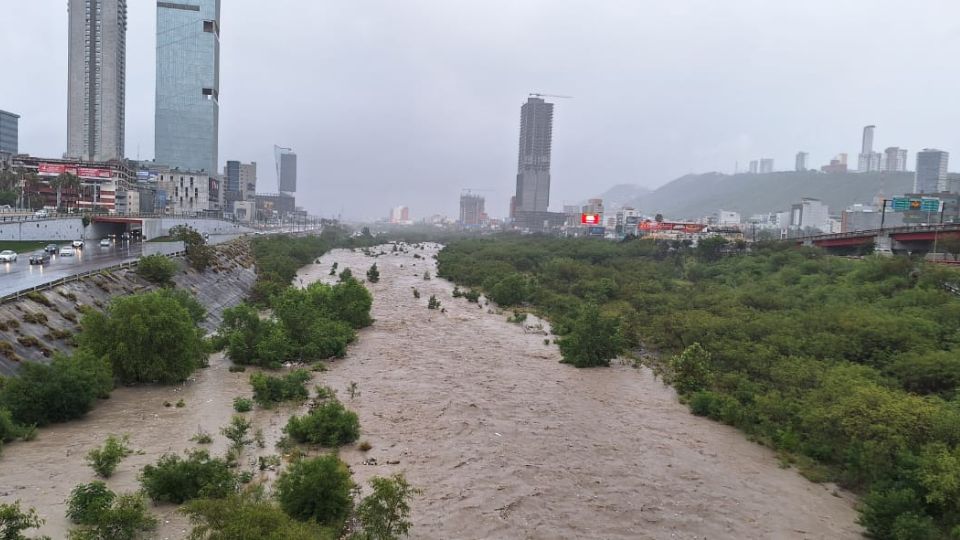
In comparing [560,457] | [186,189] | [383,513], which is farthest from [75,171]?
[383,513]

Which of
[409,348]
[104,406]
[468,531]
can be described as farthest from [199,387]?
[468,531]

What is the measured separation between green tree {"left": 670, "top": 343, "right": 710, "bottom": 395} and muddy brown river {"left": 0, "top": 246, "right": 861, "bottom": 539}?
83cm

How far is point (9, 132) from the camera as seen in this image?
15750 cm

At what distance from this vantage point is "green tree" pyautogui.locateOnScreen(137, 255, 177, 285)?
39594 mm

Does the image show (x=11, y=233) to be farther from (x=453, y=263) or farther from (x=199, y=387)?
(x=453, y=263)

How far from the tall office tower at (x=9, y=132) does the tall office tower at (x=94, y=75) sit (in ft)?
69.3

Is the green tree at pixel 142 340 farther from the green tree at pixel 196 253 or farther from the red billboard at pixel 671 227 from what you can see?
the red billboard at pixel 671 227

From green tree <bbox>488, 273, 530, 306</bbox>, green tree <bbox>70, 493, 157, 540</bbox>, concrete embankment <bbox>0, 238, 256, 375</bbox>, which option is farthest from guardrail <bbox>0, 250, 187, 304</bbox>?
green tree <bbox>488, 273, 530, 306</bbox>

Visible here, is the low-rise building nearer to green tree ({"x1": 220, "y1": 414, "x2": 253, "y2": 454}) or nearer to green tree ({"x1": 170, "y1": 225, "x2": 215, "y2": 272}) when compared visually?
green tree ({"x1": 170, "y1": 225, "x2": 215, "y2": 272})

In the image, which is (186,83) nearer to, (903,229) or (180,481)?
(903,229)

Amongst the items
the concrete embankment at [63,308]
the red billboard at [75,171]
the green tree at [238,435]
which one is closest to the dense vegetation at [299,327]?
the concrete embankment at [63,308]

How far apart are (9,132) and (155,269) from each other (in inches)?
6219

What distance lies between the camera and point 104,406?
23234 millimetres

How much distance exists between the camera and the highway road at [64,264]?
30.9 meters
